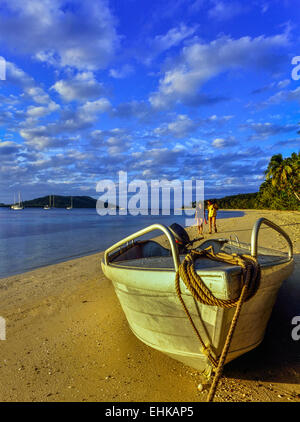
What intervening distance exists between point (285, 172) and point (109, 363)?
42.1 metres

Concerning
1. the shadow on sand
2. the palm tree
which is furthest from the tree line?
the shadow on sand

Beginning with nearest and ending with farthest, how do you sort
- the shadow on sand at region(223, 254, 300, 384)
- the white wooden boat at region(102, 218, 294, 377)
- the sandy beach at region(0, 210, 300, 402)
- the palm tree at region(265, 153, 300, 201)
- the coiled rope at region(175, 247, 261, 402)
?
the coiled rope at region(175, 247, 261, 402) → the white wooden boat at region(102, 218, 294, 377) → the sandy beach at region(0, 210, 300, 402) → the shadow on sand at region(223, 254, 300, 384) → the palm tree at region(265, 153, 300, 201)

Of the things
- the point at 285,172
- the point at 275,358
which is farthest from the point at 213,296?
the point at 285,172

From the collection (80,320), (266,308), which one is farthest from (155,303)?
(80,320)

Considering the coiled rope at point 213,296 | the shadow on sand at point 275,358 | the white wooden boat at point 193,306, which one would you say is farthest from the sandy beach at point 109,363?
the coiled rope at point 213,296

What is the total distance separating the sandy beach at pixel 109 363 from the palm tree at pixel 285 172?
126 ft

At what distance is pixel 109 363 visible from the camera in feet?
12.1

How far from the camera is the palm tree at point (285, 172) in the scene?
39525 millimetres

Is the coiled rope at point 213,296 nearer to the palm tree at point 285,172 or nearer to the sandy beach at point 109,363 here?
the sandy beach at point 109,363

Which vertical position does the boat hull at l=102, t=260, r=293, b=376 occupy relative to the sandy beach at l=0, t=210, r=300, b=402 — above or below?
above

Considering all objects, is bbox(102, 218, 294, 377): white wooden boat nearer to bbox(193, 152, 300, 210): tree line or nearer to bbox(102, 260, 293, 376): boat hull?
bbox(102, 260, 293, 376): boat hull

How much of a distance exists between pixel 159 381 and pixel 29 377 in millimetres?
1686

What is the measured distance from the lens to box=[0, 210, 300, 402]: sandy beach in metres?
3.08

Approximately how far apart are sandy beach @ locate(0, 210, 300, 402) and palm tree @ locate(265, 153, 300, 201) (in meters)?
38.3
